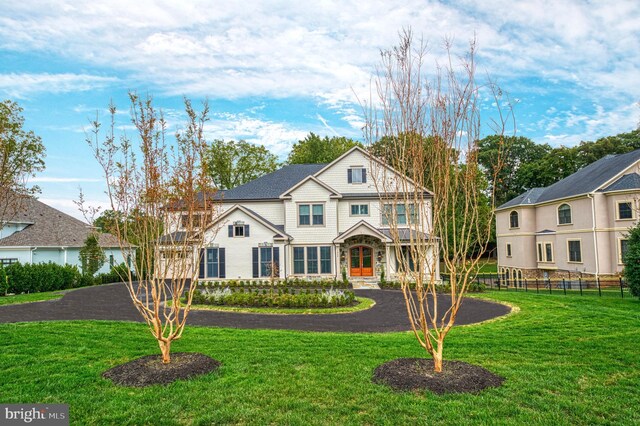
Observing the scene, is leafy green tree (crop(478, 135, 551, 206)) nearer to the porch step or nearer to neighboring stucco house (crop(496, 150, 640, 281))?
neighboring stucco house (crop(496, 150, 640, 281))

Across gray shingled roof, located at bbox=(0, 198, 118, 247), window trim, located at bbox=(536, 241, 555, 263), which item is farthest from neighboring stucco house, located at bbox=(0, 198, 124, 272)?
window trim, located at bbox=(536, 241, 555, 263)

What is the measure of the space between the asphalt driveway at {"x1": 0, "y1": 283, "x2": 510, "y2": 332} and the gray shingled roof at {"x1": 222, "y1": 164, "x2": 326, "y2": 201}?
11096 millimetres

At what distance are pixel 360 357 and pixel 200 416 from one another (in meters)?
3.33

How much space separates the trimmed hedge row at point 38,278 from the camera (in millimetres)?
19703

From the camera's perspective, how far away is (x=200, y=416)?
441cm

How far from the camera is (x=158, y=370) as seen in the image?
5941 mm

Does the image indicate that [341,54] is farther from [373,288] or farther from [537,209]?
[537,209]

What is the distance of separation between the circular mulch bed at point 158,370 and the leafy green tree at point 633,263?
16.4m

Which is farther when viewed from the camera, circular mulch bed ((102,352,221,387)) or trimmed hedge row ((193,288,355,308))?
trimmed hedge row ((193,288,355,308))

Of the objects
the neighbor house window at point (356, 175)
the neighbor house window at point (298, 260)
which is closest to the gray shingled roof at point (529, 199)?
the neighbor house window at point (356, 175)

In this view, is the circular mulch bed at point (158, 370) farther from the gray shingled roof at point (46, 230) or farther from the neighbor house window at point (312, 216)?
the gray shingled roof at point (46, 230)

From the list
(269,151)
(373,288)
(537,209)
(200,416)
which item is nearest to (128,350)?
(200,416)

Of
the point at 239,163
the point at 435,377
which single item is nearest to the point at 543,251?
the point at 435,377

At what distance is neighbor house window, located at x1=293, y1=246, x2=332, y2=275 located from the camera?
22.5m
